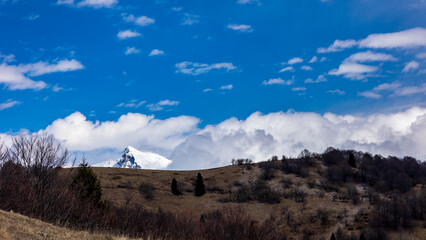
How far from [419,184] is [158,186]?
65.0 metres

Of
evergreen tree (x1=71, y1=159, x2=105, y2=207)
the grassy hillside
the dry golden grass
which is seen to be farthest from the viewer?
the grassy hillside

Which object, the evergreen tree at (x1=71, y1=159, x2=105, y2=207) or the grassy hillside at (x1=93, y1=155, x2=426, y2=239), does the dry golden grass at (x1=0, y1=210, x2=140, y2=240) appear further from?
the grassy hillside at (x1=93, y1=155, x2=426, y2=239)

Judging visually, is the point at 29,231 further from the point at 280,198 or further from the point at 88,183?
the point at 280,198

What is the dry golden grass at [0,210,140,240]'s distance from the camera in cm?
1245

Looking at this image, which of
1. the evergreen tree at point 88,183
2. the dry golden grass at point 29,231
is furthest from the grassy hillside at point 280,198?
the dry golden grass at point 29,231

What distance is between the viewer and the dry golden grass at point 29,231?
12.4 meters

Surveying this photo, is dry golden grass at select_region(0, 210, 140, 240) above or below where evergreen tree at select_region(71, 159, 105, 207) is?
below

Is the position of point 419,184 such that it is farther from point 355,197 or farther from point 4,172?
point 4,172

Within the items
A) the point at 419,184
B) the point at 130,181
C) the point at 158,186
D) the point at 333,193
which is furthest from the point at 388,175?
the point at 130,181

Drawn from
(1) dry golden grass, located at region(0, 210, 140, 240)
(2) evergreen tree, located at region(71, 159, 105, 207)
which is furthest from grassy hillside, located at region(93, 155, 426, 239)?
(1) dry golden grass, located at region(0, 210, 140, 240)

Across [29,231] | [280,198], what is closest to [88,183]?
[29,231]

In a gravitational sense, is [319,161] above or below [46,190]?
above

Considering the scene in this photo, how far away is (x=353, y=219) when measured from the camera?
Answer: 64750 mm

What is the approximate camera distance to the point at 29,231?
525 inches
